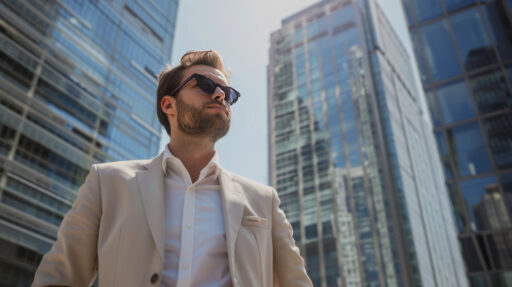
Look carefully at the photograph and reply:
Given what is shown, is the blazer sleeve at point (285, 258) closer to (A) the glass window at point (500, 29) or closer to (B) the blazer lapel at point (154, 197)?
(B) the blazer lapel at point (154, 197)

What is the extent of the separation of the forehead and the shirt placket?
2.68 ft

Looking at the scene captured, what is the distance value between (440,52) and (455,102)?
2935mm

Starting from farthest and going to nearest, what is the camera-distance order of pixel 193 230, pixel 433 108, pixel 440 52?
pixel 440 52, pixel 433 108, pixel 193 230

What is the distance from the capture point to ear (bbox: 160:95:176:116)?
8.77 ft

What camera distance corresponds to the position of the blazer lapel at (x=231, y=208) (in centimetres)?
200

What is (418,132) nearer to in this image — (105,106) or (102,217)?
(105,106)

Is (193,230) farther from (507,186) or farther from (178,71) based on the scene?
(507,186)

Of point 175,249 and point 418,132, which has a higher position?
point 418,132

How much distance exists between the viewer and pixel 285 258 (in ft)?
7.55

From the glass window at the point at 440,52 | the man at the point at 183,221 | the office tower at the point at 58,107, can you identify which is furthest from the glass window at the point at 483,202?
the office tower at the point at 58,107

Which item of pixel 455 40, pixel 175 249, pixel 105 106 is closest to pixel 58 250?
pixel 175 249

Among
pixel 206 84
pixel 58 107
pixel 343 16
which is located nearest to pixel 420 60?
pixel 206 84

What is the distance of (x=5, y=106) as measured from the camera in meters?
37.9

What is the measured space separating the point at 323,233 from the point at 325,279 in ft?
25.3
